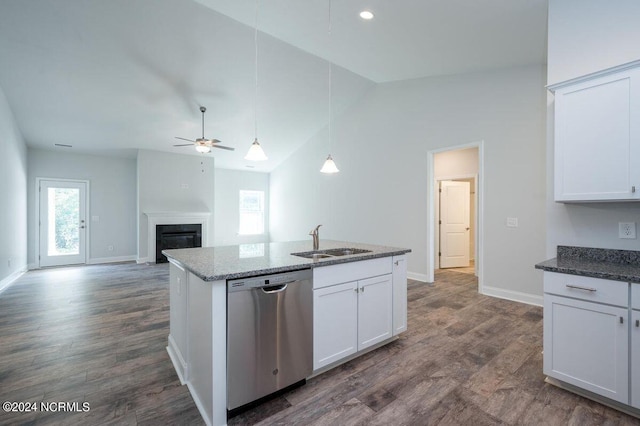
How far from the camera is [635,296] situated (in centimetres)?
172

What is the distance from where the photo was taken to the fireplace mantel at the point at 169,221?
708 centimetres

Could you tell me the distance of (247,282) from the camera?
1763mm

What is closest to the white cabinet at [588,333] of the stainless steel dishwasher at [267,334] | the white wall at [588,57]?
the white wall at [588,57]

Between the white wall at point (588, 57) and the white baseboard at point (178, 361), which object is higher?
the white wall at point (588, 57)

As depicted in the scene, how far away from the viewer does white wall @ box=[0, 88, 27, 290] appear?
4.60 meters

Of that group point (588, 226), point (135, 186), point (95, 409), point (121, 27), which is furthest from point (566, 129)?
point (135, 186)

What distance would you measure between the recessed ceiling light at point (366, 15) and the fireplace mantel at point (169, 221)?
6.20 meters

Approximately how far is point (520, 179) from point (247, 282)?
3.97m

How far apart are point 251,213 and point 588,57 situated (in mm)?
8533

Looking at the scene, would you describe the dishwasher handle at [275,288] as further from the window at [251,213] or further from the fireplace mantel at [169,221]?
the window at [251,213]

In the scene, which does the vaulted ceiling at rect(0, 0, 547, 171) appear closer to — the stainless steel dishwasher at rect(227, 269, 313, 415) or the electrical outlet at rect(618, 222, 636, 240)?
the electrical outlet at rect(618, 222, 636, 240)

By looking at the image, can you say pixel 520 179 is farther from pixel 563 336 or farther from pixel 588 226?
pixel 563 336

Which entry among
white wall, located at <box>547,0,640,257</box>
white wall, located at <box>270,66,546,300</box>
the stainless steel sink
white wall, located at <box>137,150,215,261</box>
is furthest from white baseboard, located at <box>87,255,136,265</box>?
white wall, located at <box>547,0,640,257</box>

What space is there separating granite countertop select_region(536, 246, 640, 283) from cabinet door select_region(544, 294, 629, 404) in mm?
195
